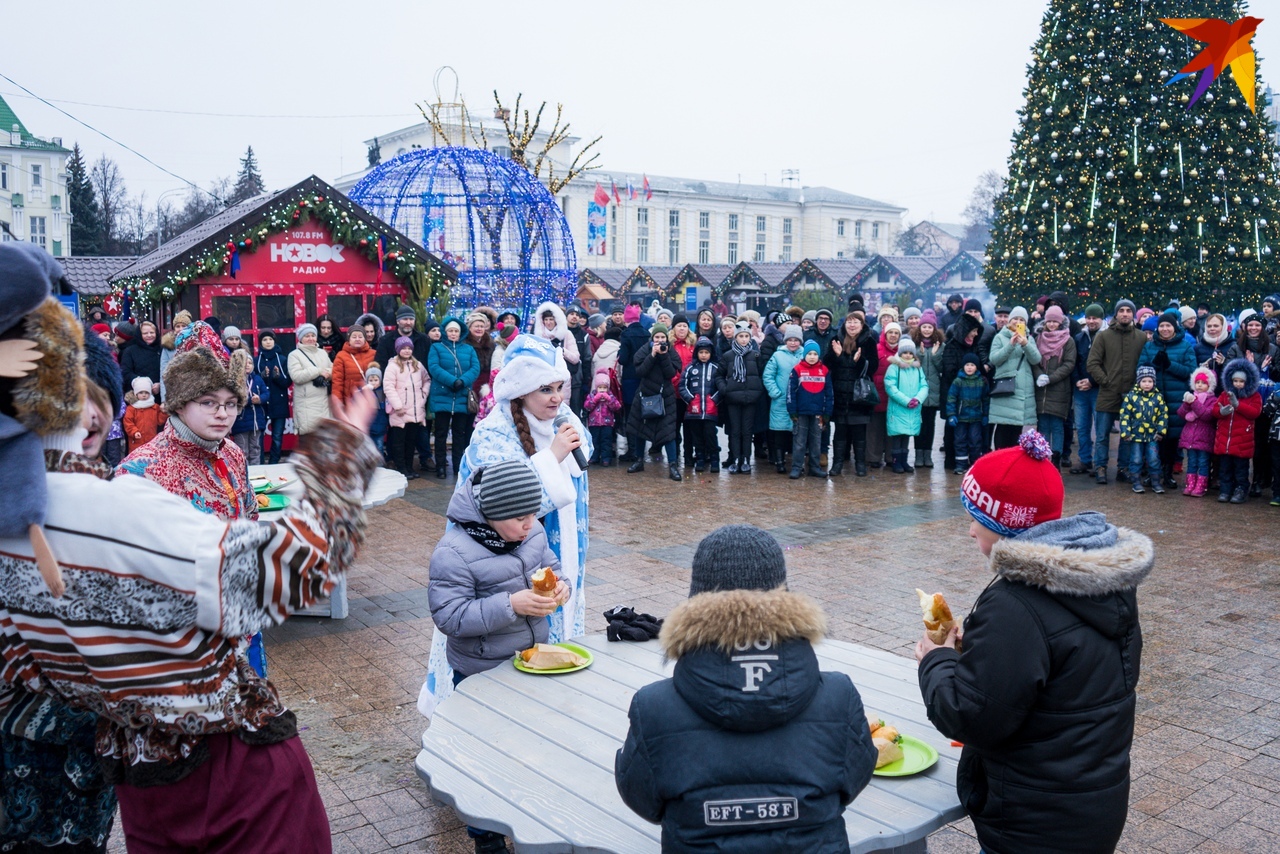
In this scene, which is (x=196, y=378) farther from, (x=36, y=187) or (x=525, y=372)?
(x=36, y=187)

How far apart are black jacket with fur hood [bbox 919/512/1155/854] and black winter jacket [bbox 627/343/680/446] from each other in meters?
9.36

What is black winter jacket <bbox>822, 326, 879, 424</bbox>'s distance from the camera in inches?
466

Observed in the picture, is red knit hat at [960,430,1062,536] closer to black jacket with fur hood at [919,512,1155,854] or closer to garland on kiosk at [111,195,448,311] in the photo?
black jacket with fur hood at [919,512,1155,854]

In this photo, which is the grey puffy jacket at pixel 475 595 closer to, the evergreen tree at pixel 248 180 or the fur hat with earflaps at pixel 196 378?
the fur hat with earflaps at pixel 196 378

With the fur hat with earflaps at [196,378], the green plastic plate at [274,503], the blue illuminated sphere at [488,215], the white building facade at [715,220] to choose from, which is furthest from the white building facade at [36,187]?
the fur hat with earflaps at [196,378]

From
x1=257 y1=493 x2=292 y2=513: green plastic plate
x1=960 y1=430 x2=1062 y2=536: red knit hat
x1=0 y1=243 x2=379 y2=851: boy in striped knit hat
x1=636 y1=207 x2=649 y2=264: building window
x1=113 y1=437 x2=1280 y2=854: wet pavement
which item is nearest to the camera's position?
x1=0 y1=243 x2=379 y2=851: boy in striped knit hat

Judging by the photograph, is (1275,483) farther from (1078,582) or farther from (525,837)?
(525,837)

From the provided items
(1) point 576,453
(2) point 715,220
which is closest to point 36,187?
(2) point 715,220

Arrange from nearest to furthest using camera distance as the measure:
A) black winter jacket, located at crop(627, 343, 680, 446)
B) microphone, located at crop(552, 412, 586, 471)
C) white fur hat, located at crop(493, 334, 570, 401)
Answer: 1. white fur hat, located at crop(493, 334, 570, 401)
2. microphone, located at crop(552, 412, 586, 471)
3. black winter jacket, located at crop(627, 343, 680, 446)

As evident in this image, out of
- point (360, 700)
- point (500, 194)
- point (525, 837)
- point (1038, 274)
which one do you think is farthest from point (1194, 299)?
point (525, 837)

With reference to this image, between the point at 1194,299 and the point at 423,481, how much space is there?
13.1 m

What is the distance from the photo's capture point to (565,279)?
18344mm

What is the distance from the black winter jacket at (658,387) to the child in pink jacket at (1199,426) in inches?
215

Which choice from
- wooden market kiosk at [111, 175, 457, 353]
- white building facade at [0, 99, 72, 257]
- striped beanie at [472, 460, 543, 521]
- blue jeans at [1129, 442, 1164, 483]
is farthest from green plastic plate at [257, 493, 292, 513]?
white building facade at [0, 99, 72, 257]
